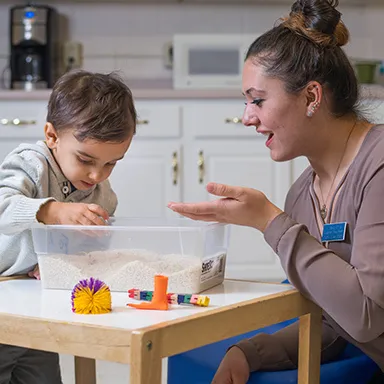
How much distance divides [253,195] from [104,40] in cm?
294

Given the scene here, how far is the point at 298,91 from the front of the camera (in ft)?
4.98

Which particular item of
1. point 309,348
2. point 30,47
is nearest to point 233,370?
point 309,348

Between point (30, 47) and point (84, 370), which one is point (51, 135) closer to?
point (84, 370)

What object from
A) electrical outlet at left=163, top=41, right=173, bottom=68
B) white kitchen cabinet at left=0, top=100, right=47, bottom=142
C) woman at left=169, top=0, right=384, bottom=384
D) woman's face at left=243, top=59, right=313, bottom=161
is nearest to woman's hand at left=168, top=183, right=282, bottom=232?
woman at left=169, top=0, right=384, bottom=384

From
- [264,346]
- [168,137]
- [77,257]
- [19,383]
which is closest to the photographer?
[77,257]

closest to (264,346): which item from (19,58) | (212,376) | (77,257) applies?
(212,376)

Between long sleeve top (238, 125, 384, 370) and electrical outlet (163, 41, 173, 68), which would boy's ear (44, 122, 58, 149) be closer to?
long sleeve top (238, 125, 384, 370)

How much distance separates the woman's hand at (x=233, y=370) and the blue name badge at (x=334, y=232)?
0.27 metres

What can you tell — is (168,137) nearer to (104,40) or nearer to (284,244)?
(104,40)

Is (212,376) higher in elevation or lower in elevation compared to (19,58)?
lower

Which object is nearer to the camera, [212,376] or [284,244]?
[284,244]

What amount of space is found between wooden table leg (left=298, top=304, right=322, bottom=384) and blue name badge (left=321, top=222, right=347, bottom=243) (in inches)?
7.0

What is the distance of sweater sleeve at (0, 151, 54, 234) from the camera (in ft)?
4.62

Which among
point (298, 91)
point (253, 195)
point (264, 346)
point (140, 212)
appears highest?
point (298, 91)
